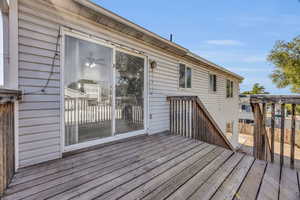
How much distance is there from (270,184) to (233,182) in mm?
453

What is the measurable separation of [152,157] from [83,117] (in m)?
1.43

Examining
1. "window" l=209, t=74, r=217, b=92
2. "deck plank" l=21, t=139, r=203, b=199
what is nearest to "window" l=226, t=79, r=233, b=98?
"window" l=209, t=74, r=217, b=92

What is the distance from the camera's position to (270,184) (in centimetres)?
181

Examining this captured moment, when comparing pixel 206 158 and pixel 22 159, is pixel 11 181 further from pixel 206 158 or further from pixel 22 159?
pixel 206 158

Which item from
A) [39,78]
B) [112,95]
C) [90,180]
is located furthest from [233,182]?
[39,78]

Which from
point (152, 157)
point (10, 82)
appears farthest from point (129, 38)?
point (152, 157)

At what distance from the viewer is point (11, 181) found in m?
1.64

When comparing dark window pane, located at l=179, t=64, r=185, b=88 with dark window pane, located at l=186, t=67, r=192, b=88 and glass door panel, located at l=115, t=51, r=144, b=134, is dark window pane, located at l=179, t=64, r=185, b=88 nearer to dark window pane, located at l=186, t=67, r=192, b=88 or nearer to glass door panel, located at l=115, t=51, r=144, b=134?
dark window pane, located at l=186, t=67, r=192, b=88

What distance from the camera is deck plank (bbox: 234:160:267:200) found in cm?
157

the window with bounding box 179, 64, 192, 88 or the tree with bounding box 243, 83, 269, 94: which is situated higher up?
the tree with bounding box 243, 83, 269, 94

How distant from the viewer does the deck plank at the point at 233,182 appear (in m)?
1.56

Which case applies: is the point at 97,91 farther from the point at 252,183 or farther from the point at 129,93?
the point at 252,183

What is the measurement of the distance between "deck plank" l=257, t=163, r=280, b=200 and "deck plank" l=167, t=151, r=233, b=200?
56 centimetres

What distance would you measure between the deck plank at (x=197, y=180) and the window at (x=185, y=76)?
11.0 feet
